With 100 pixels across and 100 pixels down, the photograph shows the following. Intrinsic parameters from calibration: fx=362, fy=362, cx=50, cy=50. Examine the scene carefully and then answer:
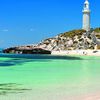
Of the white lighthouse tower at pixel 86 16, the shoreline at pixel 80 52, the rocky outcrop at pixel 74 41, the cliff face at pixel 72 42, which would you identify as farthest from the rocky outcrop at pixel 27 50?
the white lighthouse tower at pixel 86 16

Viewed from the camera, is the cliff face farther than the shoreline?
Yes

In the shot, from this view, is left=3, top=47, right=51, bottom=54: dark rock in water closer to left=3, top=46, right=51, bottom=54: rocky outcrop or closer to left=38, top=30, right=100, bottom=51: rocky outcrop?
left=3, top=46, right=51, bottom=54: rocky outcrop

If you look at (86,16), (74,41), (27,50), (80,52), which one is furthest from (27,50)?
(80,52)

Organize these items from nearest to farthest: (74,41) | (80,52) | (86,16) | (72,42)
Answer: (80,52)
(86,16)
(74,41)
(72,42)

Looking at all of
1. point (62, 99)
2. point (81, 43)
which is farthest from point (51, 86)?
point (81, 43)

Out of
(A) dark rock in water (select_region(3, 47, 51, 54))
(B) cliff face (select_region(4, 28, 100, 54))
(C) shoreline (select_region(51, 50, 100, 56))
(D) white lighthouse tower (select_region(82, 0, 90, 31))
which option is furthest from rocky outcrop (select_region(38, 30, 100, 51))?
(C) shoreline (select_region(51, 50, 100, 56))

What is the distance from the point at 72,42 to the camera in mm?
116875

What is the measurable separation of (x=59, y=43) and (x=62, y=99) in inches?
4047

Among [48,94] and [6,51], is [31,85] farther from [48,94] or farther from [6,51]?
[6,51]

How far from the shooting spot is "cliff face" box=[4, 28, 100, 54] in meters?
113

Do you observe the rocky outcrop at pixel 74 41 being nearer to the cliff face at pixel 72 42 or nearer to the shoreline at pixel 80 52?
the cliff face at pixel 72 42

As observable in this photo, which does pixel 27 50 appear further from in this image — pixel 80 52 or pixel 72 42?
pixel 80 52

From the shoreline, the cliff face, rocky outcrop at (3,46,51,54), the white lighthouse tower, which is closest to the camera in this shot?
the shoreline

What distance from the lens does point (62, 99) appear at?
15961 mm
